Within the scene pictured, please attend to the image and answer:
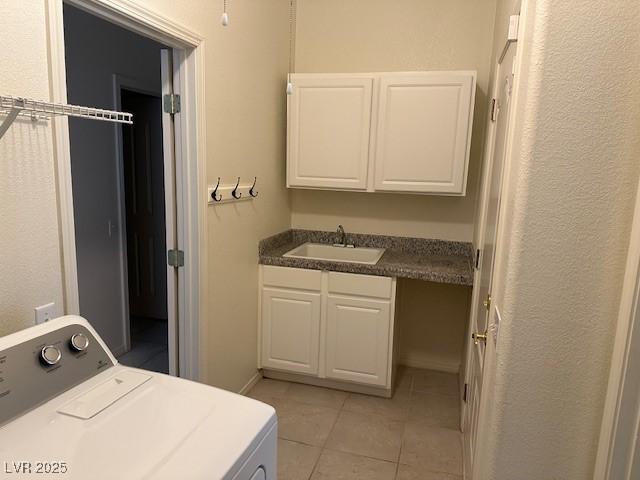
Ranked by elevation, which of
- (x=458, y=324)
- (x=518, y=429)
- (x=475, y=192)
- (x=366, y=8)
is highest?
(x=366, y=8)

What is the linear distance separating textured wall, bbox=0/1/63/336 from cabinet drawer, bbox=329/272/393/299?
1.75 m

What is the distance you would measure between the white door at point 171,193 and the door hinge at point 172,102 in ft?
0.06

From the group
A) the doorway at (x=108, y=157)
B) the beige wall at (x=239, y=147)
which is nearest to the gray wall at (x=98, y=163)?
the doorway at (x=108, y=157)

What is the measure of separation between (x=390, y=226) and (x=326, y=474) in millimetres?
1757

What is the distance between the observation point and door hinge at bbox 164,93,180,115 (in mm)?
2119

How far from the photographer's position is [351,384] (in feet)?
9.89

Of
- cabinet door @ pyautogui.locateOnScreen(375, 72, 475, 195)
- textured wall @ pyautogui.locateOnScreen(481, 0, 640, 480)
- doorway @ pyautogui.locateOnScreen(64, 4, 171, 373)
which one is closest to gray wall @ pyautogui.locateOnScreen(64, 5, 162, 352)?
doorway @ pyautogui.locateOnScreen(64, 4, 171, 373)

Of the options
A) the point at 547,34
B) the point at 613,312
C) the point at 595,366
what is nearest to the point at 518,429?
the point at 595,366

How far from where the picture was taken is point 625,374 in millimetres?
1138

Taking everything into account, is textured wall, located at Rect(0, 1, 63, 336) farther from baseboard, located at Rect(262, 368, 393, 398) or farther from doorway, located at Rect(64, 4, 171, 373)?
baseboard, located at Rect(262, 368, 393, 398)

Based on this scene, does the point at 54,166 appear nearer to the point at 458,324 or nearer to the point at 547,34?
the point at 547,34

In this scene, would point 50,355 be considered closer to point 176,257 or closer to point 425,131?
point 176,257

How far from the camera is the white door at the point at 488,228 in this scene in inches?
70.7

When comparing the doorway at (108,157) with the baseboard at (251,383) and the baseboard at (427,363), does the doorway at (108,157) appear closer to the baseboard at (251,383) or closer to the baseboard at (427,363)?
the baseboard at (251,383)
